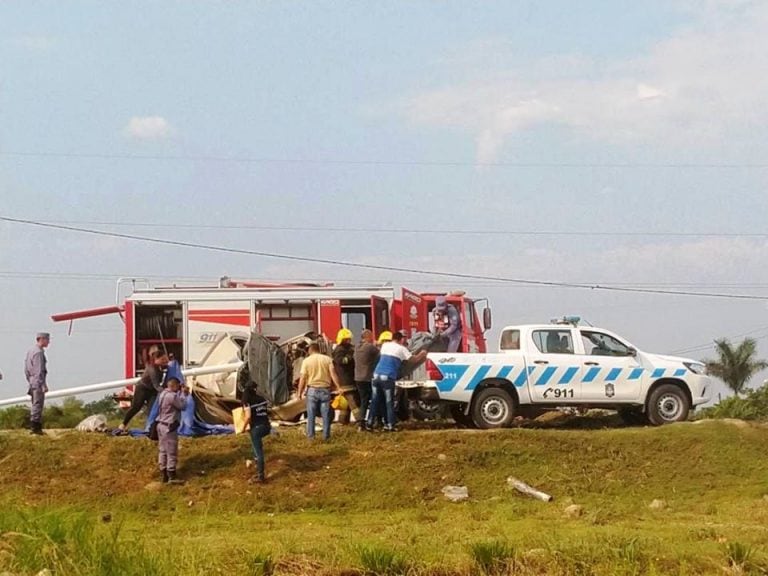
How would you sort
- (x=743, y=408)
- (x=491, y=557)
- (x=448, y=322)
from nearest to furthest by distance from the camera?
(x=491, y=557) < (x=448, y=322) < (x=743, y=408)

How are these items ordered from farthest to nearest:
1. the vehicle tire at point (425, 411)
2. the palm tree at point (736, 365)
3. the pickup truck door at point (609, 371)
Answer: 1. the palm tree at point (736, 365)
2. the vehicle tire at point (425, 411)
3. the pickup truck door at point (609, 371)

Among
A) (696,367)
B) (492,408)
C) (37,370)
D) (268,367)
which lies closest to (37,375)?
(37,370)

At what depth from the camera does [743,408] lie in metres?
30.1

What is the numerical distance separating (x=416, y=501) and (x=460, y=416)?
4.13 metres

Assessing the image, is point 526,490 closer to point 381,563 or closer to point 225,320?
point 381,563

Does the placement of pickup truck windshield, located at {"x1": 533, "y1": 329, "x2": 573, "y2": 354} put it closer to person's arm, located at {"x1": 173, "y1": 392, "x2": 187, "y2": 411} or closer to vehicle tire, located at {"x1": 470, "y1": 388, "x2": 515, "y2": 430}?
vehicle tire, located at {"x1": 470, "y1": 388, "x2": 515, "y2": 430}

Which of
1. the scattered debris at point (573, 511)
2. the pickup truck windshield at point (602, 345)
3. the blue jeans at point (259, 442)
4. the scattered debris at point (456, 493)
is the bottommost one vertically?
the scattered debris at point (573, 511)

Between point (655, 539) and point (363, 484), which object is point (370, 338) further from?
point (655, 539)

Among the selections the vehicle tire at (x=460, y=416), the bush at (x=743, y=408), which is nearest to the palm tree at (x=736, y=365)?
the bush at (x=743, y=408)

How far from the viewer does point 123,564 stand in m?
9.05

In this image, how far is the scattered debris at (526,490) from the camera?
16781mm

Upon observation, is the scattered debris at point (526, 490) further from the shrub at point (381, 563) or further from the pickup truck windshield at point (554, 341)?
the shrub at point (381, 563)

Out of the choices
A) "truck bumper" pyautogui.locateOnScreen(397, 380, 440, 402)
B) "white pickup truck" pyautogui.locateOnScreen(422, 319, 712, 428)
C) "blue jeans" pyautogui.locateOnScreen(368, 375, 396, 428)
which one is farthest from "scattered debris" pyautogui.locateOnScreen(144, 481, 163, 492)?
"white pickup truck" pyautogui.locateOnScreen(422, 319, 712, 428)

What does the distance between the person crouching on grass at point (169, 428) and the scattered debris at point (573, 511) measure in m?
5.61
